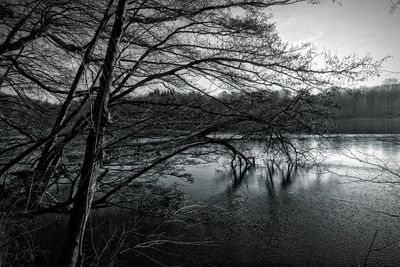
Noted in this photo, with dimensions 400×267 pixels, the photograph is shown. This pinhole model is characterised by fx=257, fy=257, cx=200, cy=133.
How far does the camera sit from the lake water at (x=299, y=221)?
18.5ft

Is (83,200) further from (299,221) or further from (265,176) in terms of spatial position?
(265,176)

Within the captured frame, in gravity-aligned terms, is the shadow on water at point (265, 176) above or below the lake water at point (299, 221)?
above

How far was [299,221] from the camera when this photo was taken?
7402 millimetres

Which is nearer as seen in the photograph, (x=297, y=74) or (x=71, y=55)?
(x=297, y=74)

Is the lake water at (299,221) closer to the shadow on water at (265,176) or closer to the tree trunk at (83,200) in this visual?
the shadow on water at (265,176)

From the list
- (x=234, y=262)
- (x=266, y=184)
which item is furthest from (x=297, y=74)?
(x=266, y=184)

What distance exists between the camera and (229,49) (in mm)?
3809

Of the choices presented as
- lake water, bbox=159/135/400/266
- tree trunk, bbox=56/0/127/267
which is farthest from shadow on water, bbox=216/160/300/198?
tree trunk, bbox=56/0/127/267

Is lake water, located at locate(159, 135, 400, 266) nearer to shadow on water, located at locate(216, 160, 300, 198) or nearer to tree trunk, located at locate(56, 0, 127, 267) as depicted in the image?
shadow on water, located at locate(216, 160, 300, 198)

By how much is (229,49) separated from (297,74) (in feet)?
3.49

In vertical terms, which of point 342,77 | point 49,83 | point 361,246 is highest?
point 49,83

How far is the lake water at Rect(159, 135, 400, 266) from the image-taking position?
222 inches

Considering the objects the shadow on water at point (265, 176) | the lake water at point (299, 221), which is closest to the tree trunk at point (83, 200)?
the lake water at point (299, 221)

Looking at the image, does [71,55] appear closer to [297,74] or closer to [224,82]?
[224,82]
